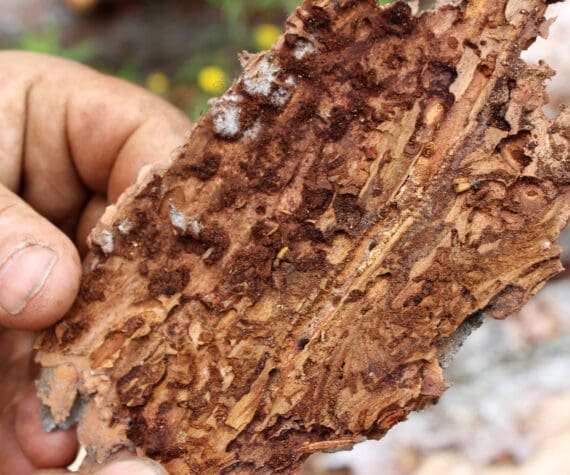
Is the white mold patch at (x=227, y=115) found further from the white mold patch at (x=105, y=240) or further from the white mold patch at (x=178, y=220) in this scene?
the white mold patch at (x=105, y=240)

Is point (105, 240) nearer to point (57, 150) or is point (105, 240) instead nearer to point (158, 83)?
point (57, 150)

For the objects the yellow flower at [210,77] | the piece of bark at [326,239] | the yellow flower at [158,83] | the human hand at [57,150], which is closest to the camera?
the piece of bark at [326,239]

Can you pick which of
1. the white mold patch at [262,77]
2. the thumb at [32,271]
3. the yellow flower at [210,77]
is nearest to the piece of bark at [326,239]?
the white mold patch at [262,77]

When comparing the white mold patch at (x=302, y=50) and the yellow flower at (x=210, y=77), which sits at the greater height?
the yellow flower at (x=210, y=77)

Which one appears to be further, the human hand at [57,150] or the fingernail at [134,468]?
the human hand at [57,150]

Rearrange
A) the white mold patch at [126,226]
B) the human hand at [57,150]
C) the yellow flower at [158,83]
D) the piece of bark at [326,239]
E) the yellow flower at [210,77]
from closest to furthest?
1. the piece of bark at [326,239]
2. the white mold patch at [126,226]
3. the human hand at [57,150]
4. the yellow flower at [210,77]
5. the yellow flower at [158,83]

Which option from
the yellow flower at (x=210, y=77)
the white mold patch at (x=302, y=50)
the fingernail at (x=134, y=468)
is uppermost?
the yellow flower at (x=210, y=77)

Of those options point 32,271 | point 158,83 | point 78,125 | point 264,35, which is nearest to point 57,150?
point 78,125

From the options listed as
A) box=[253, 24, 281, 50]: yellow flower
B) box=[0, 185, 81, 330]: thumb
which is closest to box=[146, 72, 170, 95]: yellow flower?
box=[253, 24, 281, 50]: yellow flower
